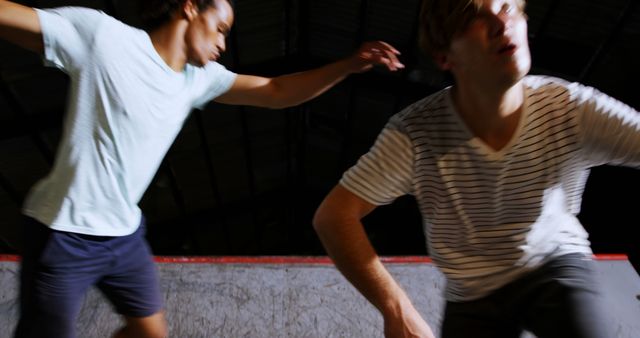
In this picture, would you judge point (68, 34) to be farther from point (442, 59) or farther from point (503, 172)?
point (503, 172)

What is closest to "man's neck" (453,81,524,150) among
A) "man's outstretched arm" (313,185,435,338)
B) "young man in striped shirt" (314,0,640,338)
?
"young man in striped shirt" (314,0,640,338)

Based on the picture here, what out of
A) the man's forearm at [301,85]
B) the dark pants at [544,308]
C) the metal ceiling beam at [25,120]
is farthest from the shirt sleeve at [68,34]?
the metal ceiling beam at [25,120]

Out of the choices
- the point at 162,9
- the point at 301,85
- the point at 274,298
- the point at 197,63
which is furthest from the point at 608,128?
the point at 274,298

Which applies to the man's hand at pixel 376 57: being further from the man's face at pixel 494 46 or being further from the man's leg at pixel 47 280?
the man's leg at pixel 47 280

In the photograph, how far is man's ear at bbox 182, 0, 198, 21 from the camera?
58.8 inches

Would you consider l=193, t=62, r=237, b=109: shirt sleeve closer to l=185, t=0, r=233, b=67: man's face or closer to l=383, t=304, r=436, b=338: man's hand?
l=185, t=0, r=233, b=67: man's face

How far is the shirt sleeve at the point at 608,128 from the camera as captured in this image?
1072 millimetres

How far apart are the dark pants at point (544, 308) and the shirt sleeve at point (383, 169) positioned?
327 mm

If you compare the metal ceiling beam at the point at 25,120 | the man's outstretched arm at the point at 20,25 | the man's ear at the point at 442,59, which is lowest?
the metal ceiling beam at the point at 25,120

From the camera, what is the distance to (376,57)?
5.01 feet

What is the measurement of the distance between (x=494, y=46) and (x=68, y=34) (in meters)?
0.95

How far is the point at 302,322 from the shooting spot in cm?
209

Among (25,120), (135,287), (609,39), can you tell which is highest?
(135,287)

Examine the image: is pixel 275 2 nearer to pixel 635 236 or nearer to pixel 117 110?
pixel 117 110
